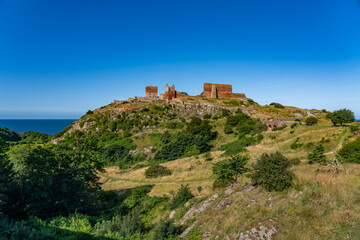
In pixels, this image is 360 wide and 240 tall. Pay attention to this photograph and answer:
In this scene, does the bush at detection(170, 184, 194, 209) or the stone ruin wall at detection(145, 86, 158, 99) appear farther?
the stone ruin wall at detection(145, 86, 158, 99)

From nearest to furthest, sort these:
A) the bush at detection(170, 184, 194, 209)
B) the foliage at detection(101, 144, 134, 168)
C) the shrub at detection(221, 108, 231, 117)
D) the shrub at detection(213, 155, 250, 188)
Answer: the bush at detection(170, 184, 194, 209), the shrub at detection(213, 155, 250, 188), the foliage at detection(101, 144, 134, 168), the shrub at detection(221, 108, 231, 117)

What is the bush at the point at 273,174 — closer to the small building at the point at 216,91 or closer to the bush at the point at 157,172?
the bush at the point at 157,172

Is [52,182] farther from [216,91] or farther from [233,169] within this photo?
[216,91]

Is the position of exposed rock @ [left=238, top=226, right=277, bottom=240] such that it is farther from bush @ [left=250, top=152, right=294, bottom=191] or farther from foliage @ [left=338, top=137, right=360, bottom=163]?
foliage @ [left=338, top=137, right=360, bottom=163]

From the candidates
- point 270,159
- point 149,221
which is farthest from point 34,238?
point 270,159

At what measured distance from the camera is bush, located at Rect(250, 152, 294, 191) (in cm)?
1179

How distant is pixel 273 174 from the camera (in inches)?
485

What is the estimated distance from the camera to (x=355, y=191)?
31.7ft

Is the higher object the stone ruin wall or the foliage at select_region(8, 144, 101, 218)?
the stone ruin wall

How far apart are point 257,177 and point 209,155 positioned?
22091 millimetres

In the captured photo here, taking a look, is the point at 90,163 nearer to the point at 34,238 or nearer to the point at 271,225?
the point at 34,238

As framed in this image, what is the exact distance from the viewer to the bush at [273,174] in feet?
38.7

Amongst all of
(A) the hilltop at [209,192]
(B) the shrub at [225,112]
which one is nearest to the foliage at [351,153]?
(A) the hilltop at [209,192]

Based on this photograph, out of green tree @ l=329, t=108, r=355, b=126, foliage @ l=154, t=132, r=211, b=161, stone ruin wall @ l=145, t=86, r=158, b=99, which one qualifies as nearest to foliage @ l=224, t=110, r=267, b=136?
foliage @ l=154, t=132, r=211, b=161
